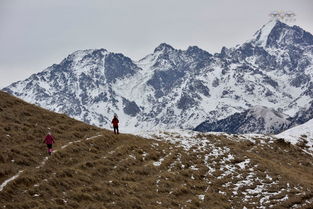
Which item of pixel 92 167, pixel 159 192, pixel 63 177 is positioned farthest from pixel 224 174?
pixel 63 177

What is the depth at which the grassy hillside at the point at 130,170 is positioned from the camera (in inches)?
1210

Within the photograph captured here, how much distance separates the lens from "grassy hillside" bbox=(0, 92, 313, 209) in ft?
101

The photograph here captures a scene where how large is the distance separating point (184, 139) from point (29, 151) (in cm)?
2362

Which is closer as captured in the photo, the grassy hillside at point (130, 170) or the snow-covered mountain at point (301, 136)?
the grassy hillside at point (130, 170)

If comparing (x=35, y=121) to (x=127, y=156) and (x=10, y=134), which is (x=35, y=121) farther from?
(x=127, y=156)

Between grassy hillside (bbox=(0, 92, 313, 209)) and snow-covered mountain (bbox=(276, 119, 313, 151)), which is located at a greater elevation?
snow-covered mountain (bbox=(276, 119, 313, 151))

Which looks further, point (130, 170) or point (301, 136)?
point (301, 136)

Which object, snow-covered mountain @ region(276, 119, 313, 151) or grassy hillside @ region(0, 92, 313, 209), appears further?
snow-covered mountain @ region(276, 119, 313, 151)

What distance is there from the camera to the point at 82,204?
96.1ft

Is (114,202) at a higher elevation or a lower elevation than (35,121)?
lower

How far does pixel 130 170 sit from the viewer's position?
126 ft

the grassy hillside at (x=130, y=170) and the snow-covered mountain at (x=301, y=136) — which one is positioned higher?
the snow-covered mountain at (x=301, y=136)

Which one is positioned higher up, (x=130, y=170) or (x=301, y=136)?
(x=301, y=136)

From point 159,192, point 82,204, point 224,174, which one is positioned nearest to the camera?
point 82,204
